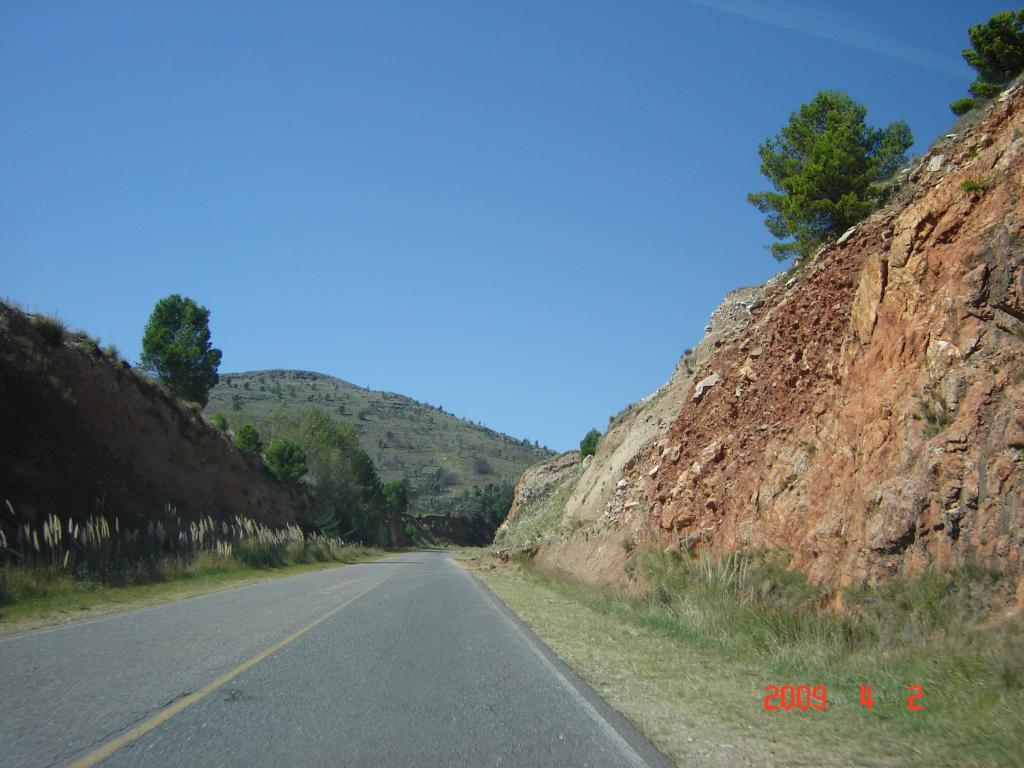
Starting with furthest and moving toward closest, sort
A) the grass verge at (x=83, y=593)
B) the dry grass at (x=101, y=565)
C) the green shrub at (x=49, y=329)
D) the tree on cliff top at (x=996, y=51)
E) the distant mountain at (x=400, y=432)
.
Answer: the distant mountain at (x=400, y=432)
the green shrub at (x=49, y=329)
the tree on cliff top at (x=996, y=51)
the dry grass at (x=101, y=565)
the grass verge at (x=83, y=593)

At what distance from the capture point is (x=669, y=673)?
9.43 m

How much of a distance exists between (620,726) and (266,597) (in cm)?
1330

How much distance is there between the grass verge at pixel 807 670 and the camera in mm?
6141

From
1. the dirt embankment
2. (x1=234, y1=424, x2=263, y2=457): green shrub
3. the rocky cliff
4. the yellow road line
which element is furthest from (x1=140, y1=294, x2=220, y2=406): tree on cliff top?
the yellow road line

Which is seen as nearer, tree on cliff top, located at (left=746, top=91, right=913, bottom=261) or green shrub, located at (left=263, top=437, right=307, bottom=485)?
tree on cliff top, located at (left=746, top=91, right=913, bottom=261)

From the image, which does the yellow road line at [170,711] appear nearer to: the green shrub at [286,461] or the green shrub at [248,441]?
the green shrub at [248,441]

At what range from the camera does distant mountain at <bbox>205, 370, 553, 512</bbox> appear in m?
116

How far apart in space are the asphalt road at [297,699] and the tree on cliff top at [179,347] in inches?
1461

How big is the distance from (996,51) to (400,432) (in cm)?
11672

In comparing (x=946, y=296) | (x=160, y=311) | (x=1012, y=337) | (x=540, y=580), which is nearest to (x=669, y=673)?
(x=1012, y=337)

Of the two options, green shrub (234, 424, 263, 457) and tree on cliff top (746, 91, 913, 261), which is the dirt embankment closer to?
green shrub (234, 424, 263, 457)

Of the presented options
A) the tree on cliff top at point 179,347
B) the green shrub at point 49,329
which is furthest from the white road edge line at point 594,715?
the tree on cliff top at point 179,347

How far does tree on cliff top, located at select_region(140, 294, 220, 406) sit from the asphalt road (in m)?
37.1

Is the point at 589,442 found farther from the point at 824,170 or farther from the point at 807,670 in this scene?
the point at 807,670
